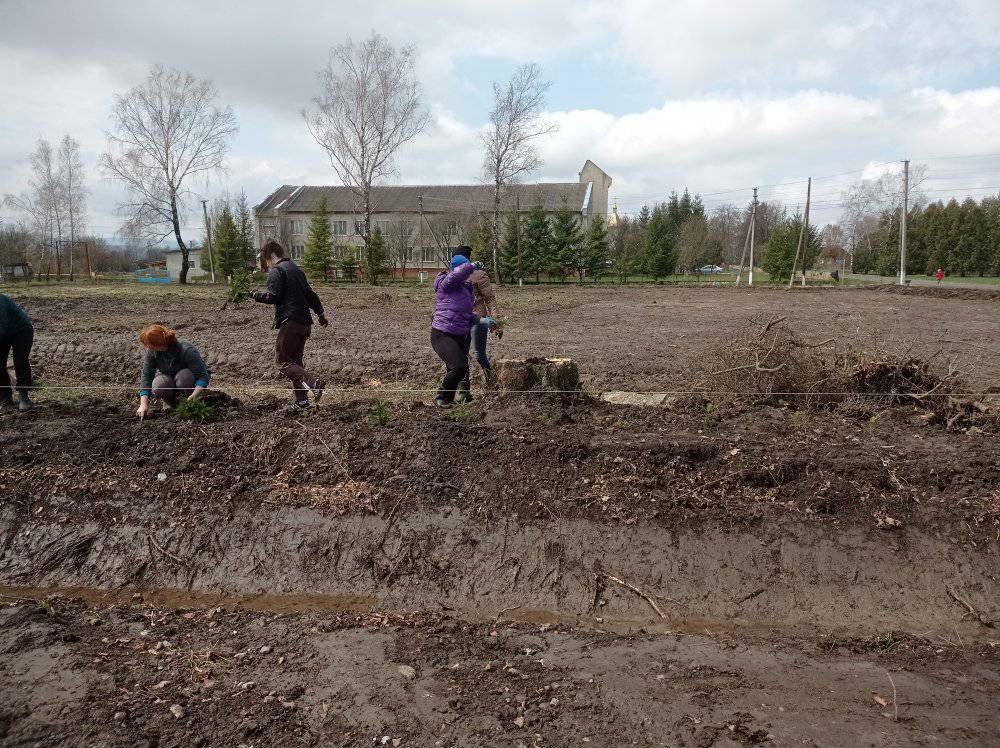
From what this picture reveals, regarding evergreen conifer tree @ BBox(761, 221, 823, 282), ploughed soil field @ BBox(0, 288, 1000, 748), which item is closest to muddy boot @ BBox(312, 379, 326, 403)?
ploughed soil field @ BBox(0, 288, 1000, 748)

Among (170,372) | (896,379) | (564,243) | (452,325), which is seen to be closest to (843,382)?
(896,379)

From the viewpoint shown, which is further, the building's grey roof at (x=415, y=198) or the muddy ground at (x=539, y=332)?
the building's grey roof at (x=415, y=198)

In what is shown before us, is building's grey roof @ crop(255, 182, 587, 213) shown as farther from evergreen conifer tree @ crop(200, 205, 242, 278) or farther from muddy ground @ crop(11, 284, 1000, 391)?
muddy ground @ crop(11, 284, 1000, 391)

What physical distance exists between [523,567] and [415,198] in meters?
52.3

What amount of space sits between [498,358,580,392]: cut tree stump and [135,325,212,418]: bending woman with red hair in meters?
2.92

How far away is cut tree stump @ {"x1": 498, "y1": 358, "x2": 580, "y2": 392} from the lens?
6.84 metres

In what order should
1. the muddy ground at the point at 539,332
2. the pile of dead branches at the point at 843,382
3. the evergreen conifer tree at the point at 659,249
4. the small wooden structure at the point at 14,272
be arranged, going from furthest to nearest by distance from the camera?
the evergreen conifer tree at the point at 659,249 → the small wooden structure at the point at 14,272 → the muddy ground at the point at 539,332 → the pile of dead branches at the point at 843,382

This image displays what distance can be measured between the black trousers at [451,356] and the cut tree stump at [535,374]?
47 centimetres

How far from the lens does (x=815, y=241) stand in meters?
44.9

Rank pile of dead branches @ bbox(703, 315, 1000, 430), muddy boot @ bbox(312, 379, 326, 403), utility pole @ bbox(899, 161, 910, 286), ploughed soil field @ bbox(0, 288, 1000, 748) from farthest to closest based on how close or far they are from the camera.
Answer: utility pole @ bbox(899, 161, 910, 286) < muddy boot @ bbox(312, 379, 326, 403) < pile of dead branches @ bbox(703, 315, 1000, 430) < ploughed soil field @ bbox(0, 288, 1000, 748)

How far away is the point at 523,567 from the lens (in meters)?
4.64

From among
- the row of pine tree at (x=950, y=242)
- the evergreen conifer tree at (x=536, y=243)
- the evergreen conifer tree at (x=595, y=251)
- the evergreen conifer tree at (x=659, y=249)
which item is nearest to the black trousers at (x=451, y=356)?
the evergreen conifer tree at (x=536, y=243)

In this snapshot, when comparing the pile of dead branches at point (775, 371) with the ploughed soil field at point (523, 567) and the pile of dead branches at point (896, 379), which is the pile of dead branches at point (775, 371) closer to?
the ploughed soil field at point (523, 567)

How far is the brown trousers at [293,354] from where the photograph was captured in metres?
6.52
